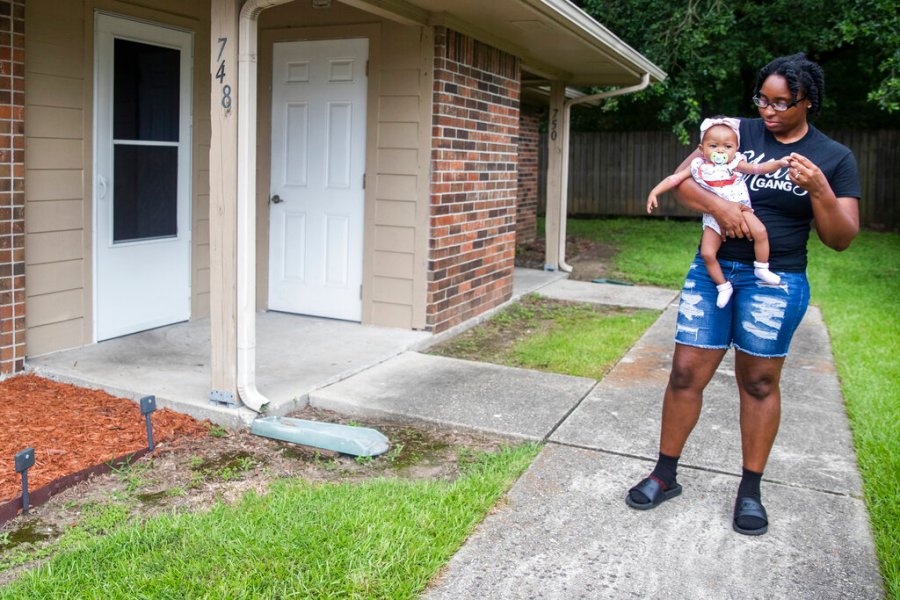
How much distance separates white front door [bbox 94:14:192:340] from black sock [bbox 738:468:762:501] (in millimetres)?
4219

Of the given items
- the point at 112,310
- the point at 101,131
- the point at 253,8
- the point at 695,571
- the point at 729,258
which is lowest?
the point at 695,571

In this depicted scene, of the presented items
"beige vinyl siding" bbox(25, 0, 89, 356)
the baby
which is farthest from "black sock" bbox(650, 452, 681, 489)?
"beige vinyl siding" bbox(25, 0, 89, 356)

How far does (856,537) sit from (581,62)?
6648 millimetres

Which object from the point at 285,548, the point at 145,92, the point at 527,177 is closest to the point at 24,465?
the point at 285,548

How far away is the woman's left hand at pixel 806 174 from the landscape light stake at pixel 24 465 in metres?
3.08

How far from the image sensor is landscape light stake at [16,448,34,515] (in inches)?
137

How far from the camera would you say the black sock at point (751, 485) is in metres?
3.50

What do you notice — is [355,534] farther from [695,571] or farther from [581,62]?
[581,62]

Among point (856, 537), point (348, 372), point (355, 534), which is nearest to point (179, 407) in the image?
point (348, 372)

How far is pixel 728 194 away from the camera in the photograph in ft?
10.5

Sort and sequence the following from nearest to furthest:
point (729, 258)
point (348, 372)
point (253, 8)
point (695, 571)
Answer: point (695, 571), point (729, 258), point (253, 8), point (348, 372)

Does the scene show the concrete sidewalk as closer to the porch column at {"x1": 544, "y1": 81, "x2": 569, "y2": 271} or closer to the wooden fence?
the porch column at {"x1": 544, "y1": 81, "x2": 569, "y2": 271}

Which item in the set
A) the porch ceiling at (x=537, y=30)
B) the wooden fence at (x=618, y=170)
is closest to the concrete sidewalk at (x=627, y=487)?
the porch ceiling at (x=537, y=30)

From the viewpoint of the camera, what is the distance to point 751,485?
351 cm
